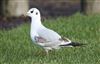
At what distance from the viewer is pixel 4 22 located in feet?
49.4

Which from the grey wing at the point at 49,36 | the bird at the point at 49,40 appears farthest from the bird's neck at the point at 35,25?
the grey wing at the point at 49,36

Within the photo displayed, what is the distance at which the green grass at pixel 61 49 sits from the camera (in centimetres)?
808

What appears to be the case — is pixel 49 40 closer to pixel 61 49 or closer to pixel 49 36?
pixel 49 36

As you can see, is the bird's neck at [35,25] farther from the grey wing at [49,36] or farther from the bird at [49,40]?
the grey wing at [49,36]

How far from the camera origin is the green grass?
8078 mm

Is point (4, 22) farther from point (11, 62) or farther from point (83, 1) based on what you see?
point (11, 62)

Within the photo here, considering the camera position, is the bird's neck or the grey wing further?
the bird's neck

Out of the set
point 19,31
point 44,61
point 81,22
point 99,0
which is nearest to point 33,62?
point 44,61

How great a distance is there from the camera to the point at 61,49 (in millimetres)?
8992

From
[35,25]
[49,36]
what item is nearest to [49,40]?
[49,36]

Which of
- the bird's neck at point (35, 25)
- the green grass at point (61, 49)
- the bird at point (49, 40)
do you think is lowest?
the green grass at point (61, 49)

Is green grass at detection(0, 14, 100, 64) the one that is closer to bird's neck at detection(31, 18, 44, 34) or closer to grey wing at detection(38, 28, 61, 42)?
grey wing at detection(38, 28, 61, 42)

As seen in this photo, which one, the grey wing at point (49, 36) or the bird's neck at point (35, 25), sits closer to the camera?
the grey wing at point (49, 36)

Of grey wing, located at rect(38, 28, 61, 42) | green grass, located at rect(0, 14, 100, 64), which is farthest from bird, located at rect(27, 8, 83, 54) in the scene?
green grass, located at rect(0, 14, 100, 64)
